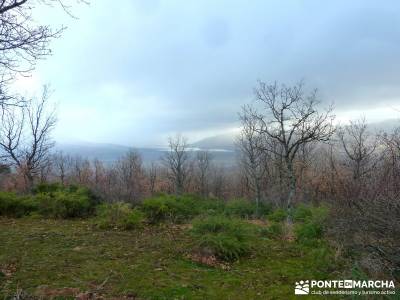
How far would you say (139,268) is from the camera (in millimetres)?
6141

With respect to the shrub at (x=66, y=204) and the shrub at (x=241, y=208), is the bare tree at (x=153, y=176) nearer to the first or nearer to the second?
the shrub at (x=241, y=208)

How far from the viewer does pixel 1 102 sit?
6.63 m

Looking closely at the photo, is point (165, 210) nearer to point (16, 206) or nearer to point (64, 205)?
point (64, 205)

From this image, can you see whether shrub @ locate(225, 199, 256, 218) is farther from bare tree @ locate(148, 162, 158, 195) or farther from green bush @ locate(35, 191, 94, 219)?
bare tree @ locate(148, 162, 158, 195)

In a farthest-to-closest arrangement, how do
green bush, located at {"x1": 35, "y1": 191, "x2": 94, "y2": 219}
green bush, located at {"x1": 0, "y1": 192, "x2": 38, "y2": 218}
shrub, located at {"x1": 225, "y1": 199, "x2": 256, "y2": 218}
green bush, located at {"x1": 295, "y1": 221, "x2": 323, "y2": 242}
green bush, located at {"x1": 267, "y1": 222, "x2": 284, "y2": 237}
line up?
1. shrub, located at {"x1": 225, "y1": 199, "x2": 256, "y2": 218}
2. green bush, located at {"x1": 0, "y1": 192, "x2": 38, "y2": 218}
3. green bush, located at {"x1": 35, "y1": 191, "x2": 94, "y2": 219}
4. green bush, located at {"x1": 267, "y1": 222, "x2": 284, "y2": 237}
5. green bush, located at {"x1": 295, "y1": 221, "x2": 323, "y2": 242}

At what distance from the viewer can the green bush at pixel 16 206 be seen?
41.7 feet

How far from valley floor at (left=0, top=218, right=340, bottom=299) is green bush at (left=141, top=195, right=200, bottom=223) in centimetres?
226

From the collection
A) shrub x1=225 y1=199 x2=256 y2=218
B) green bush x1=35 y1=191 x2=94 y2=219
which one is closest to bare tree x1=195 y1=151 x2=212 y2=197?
shrub x1=225 y1=199 x2=256 y2=218

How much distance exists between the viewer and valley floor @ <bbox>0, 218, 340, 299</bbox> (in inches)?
200

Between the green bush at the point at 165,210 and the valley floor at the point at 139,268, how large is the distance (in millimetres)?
2257

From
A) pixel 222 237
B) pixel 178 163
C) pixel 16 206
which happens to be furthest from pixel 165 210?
pixel 178 163

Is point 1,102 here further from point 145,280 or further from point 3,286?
point 145,280

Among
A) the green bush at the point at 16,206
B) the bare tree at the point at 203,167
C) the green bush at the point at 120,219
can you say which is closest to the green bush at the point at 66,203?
the green bush at the point at 16,206

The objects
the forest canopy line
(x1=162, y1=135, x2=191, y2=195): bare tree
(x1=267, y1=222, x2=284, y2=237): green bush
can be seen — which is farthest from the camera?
(x1=162, y1=135, x2=191, y2=195): bare tree
